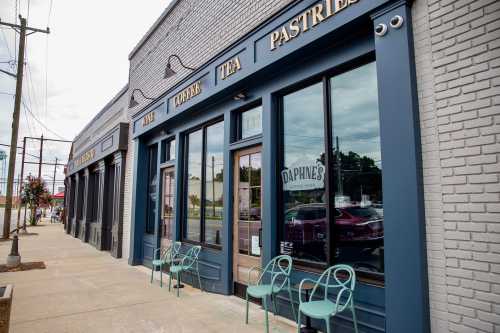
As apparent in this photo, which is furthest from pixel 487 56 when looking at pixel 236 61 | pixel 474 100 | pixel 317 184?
pixel 236 61

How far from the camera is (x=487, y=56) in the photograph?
2.66 m

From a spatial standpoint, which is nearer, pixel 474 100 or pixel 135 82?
pixel 474 100

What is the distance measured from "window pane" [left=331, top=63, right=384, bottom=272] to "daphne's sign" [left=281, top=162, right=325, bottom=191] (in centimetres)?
22

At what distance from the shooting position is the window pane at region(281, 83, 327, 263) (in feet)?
13.9

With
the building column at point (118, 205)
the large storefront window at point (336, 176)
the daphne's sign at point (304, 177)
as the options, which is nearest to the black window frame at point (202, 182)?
the daphne's sign at point (304, 177)

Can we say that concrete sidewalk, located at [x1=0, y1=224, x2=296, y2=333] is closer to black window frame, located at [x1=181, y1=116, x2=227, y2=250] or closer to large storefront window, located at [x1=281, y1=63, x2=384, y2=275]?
black window frame, located at [x1=181, y1=116, x2=227, y2=250]

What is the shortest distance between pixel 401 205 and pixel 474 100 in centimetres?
102

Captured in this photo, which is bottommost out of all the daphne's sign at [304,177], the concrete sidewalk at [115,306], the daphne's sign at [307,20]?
the concrete sidewalk at [115,306]

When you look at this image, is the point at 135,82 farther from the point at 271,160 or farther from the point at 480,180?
the point at 480,180

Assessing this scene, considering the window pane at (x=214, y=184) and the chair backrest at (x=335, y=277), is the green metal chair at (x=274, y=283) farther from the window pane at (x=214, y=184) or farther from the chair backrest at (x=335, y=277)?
the window pane at (x=214, y=184)

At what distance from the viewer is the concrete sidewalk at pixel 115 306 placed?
4.36m

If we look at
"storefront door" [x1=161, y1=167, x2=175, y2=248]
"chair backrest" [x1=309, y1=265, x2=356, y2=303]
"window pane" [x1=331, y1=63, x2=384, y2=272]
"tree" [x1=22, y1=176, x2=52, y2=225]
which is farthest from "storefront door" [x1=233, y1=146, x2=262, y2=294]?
"tree" [x1=22, y1=176, x2=52, y2=225]

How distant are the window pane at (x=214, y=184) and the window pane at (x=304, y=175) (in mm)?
1764

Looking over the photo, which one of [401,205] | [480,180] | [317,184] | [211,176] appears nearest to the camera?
[480,180]
